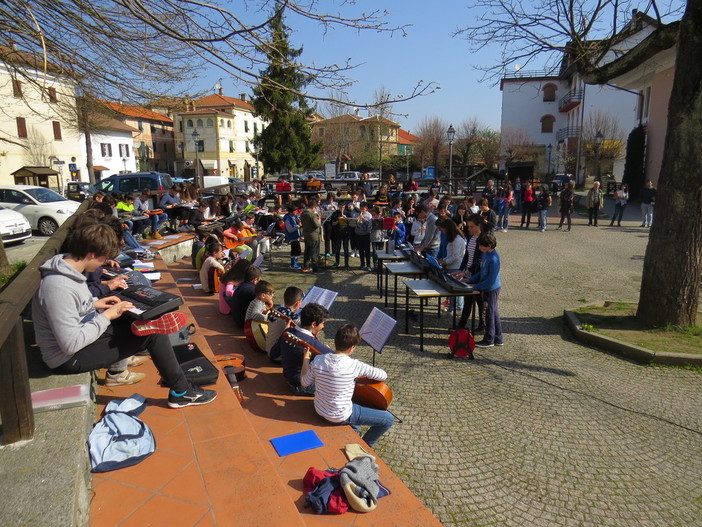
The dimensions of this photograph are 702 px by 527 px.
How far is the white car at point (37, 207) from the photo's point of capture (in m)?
17.8

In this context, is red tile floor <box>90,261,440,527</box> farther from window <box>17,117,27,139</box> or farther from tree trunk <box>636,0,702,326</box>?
window <box>17,117,27,139</box>

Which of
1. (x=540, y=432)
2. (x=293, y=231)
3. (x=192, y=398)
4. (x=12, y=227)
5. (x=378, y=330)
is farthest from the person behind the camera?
(x=12, y=227)

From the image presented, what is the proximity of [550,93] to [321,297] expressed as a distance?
62.9m

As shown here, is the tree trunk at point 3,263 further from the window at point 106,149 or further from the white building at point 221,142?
the white building at point 221,142

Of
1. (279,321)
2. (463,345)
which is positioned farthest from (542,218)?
(279,321)

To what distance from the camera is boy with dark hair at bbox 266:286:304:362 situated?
227 inches

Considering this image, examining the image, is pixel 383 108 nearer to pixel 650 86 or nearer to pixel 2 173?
pixel 650 86

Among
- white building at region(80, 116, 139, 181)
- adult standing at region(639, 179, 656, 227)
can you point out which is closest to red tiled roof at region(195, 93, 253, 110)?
white building at region(80, 116, 139, 181)

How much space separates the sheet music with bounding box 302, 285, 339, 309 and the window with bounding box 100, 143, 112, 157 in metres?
52.1

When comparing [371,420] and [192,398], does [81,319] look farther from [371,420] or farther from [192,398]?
[371,420]

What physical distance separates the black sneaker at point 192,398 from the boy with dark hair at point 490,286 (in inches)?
165

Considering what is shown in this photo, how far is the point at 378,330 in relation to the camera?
5465mm

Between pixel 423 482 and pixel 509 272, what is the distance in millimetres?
8641

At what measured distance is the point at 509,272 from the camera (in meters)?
11.9
